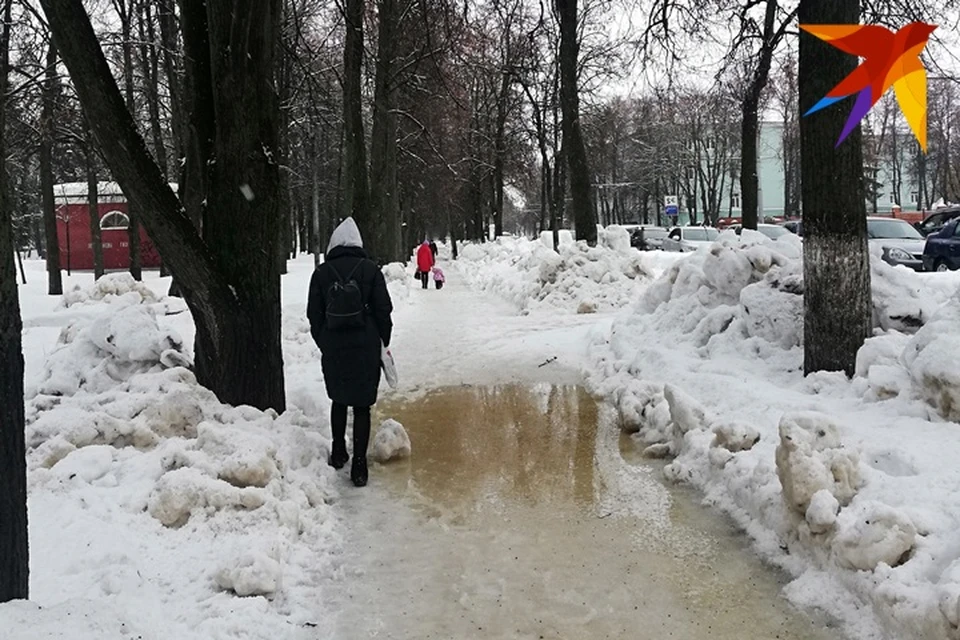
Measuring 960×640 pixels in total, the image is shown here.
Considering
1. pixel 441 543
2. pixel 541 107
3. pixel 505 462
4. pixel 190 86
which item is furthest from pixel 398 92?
pixel 441 543

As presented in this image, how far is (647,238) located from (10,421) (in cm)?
3459

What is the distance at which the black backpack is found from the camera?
5.54m

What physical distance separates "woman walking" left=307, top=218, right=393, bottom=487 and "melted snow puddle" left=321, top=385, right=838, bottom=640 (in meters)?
0.38

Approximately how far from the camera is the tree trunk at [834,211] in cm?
626

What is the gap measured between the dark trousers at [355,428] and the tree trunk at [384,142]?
11.8 meters

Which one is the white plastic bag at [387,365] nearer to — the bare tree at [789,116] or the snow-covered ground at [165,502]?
the snow-covered ground at [165,502]

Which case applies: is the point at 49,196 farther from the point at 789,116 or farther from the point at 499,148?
the point at 789,116

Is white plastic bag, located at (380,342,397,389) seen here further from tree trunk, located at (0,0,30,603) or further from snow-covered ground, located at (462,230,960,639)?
tree trunk, located at (0,0,30,603)

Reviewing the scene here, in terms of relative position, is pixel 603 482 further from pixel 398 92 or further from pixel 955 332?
pixel 398 92

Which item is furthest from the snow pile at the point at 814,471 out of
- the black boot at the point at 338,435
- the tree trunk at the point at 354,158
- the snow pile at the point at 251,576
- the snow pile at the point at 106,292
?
the snow pile at the point at 106,292

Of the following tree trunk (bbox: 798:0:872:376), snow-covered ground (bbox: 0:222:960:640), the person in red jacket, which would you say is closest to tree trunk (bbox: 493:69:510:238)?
the person in red jacket

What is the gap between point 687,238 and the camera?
30.6 meters

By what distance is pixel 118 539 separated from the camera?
153 inches

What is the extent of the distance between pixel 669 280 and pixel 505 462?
5654 mm
